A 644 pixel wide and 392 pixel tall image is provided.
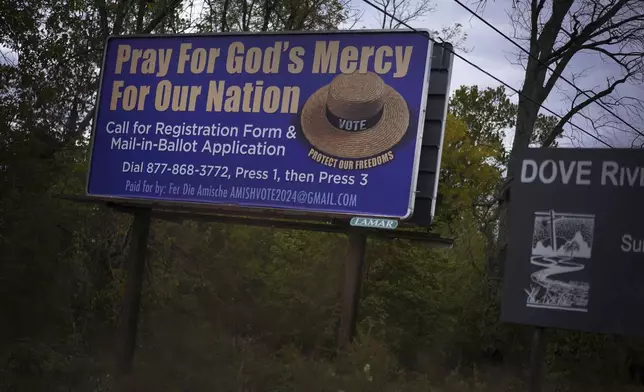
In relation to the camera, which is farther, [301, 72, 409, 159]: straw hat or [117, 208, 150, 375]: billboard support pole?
[117, 208, 150, 375]: billboard support pole

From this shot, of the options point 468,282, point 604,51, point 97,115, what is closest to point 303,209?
point 97,115

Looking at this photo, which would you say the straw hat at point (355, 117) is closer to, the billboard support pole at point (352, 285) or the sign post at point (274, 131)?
the sign post at point (274, 131)

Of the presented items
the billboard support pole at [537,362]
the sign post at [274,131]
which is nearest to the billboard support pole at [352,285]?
the sign post at [274,131]

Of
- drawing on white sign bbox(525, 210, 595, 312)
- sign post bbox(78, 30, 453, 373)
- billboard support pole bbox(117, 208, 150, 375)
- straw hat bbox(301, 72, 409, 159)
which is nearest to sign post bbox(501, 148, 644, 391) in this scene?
drawing on white sign bbox(525, 210, 595, 312)

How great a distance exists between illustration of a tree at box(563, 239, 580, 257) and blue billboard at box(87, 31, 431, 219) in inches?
109

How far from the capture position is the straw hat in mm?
12141

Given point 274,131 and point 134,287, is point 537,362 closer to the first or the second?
point 274,131

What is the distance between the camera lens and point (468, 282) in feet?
61.2

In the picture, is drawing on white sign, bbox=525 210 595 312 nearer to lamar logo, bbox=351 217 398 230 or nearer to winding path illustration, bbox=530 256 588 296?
winding path illustration, bbox=530 256 588 296

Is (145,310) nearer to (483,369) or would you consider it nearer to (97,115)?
(97,115)

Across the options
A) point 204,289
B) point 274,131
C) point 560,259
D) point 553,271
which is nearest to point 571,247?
point 560,259

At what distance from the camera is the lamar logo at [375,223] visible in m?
11.7

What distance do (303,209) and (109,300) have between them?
6609 mm

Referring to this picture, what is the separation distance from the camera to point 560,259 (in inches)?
373
